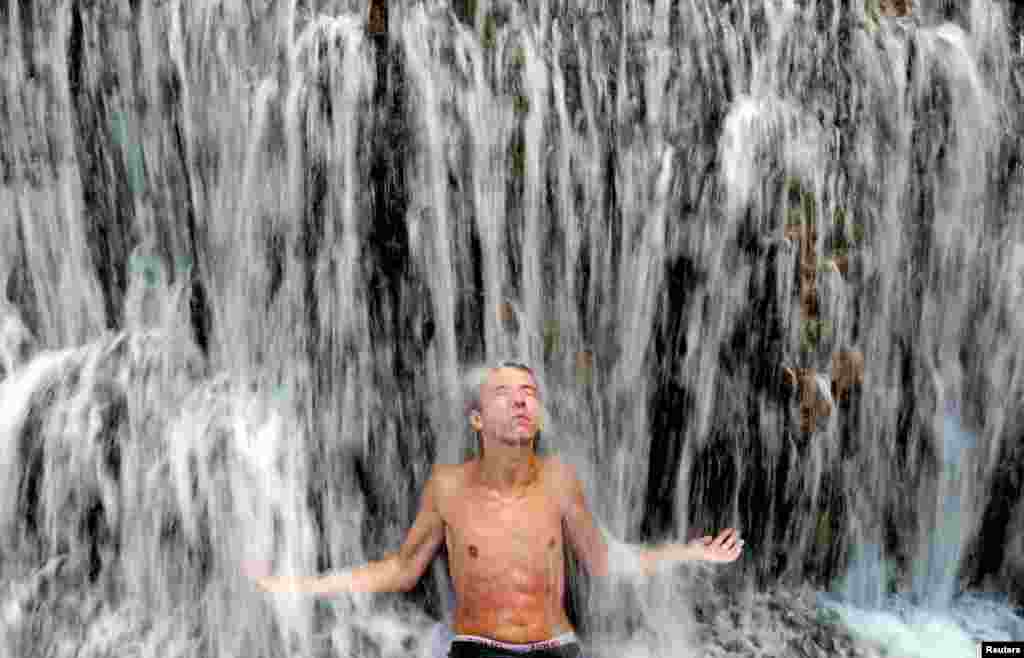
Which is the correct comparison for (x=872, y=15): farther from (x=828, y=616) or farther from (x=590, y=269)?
(x=828, y=616)

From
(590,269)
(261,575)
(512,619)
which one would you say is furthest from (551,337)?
(261,575)

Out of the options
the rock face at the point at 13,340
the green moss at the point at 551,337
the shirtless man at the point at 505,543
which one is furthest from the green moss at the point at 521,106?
the rock face at the point at 13,340

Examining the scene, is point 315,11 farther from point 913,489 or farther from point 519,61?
point 913,489

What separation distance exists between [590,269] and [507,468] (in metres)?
1.36

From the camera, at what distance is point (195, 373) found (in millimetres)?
4535

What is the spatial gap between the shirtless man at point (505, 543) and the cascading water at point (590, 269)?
2.25 feet

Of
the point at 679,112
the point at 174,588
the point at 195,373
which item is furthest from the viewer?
the point at 679,112

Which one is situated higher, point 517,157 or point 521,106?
point 521,106

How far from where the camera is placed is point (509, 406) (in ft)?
11.7

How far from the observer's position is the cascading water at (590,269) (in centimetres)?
457

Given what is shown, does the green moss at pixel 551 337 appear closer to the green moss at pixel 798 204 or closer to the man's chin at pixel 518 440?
the man's chin at pixel 518 440

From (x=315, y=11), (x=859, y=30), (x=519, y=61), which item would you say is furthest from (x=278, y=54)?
(x=859, y=30)

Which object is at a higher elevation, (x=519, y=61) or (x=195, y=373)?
(x=519, y=61)

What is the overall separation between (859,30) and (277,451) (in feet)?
11.3
